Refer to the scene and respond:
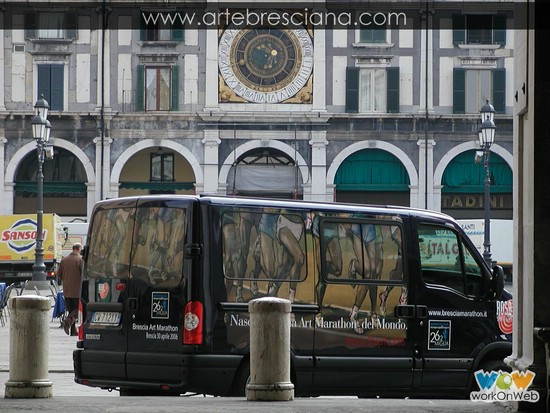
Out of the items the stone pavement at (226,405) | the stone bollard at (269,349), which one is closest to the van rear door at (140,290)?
the stone pavement at (226,405)

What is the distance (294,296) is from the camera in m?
12.4

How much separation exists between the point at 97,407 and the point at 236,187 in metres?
45.3

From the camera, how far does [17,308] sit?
10.7m

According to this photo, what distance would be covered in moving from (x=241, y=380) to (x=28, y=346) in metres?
2.24

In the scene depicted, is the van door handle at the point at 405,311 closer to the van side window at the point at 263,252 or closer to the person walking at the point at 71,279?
the van side window at the point at 263,252

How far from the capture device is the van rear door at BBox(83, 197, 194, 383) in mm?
11859

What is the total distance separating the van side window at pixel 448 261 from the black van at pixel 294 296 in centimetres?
2

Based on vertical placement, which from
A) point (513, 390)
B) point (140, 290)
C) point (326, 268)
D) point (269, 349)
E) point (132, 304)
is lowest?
point (513, 390)

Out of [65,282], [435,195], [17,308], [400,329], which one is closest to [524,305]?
[400,329]

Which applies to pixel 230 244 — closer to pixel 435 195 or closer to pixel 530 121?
pixel 530 121

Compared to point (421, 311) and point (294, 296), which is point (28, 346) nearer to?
point (294, 296)

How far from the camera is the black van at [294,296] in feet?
39.0

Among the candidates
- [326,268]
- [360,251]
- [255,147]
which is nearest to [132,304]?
[326,268]

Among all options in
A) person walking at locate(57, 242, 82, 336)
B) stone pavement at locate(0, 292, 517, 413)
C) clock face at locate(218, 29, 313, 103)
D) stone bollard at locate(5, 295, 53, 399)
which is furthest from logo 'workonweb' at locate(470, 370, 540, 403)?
clock face at locate(218, 29, 313, 103)
